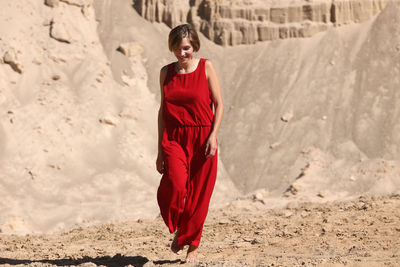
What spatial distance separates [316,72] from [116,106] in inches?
232

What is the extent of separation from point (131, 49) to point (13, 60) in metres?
3.92

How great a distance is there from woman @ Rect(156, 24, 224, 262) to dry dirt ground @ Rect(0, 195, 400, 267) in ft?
1.43

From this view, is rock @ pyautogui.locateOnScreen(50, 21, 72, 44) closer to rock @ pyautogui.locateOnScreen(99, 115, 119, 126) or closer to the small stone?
rock @ pyautogui.locateOnScreen(99, 115, 119, 126)

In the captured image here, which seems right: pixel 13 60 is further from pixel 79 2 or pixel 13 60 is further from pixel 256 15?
pixel 256 15

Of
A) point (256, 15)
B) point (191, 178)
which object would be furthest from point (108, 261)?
point (256, 15)

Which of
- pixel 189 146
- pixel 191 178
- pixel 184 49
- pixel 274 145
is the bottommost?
pixel 274 145

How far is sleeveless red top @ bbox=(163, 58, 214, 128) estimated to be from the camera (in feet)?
16.6

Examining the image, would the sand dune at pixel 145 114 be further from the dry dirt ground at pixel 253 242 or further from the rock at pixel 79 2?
the dry dirt ground at pixel 253 242

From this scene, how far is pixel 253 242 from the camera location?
692 centimetres

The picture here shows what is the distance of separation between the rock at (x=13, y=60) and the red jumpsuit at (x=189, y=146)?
11.4 meters

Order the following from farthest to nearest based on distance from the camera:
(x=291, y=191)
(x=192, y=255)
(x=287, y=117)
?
(x=287, y=117), (x=291, y=191), (x=192, y=255)

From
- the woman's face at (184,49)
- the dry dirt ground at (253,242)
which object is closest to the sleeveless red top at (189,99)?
the woman's face at (184,49)

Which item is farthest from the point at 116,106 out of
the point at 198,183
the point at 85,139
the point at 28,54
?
the point at 198,183

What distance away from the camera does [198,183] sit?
16.7 ft
